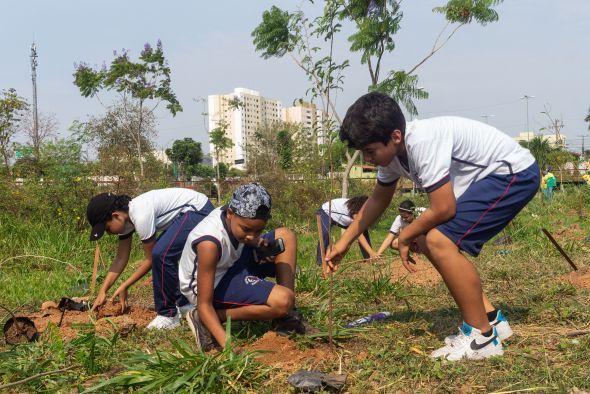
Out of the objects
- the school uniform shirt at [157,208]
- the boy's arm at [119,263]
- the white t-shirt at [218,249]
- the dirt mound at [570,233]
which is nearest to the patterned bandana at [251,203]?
the white t-shirt at [218,249]

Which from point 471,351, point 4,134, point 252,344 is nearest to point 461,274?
→ point 471,351

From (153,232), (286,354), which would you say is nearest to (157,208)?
(153,232)

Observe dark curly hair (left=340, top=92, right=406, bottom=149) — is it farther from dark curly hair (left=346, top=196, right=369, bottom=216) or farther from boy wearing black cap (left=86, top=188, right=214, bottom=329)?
dark curly hair (left=346, top=196, right=369, bottom=216)

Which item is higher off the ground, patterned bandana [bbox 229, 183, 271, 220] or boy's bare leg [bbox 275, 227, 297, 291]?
patterned bandana [bbox 229, 183, 271, 220]

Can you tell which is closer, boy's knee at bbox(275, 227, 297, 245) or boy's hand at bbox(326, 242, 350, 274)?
boy's hand at bbox(326, 242, 350, 274)

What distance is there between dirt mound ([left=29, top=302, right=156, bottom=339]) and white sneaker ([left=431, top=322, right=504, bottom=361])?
79.8 inches

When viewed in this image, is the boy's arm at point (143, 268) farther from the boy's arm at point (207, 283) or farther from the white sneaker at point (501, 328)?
the white sneaker at point (501, 328)

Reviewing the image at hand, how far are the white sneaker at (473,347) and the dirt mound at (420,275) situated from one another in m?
1.83

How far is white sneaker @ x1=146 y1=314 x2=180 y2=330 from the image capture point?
372 centimetres

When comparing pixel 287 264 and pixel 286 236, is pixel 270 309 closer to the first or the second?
pixel 287 264

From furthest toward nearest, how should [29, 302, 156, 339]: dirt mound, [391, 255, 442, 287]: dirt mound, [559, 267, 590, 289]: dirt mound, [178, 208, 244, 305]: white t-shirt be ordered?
[391, 255, 442, 287]: dirt mound
[559, 267, 590, 289]: dirt mound
[29, 302, 156, 339]: dirt mound
[178, 208, 244, 305]: white t-shirt

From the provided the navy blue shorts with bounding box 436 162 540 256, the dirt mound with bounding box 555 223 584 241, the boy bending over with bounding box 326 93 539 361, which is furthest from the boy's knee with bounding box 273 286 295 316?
the dirt mound with bounding box 555 223 584 241

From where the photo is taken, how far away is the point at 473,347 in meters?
2.64

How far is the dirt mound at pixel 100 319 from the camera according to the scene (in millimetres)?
3611
